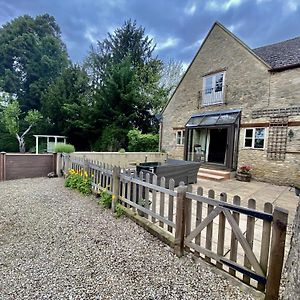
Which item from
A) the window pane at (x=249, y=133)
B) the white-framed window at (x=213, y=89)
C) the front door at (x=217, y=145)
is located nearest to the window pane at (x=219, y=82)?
the white-framed window at (x=213, y=89)

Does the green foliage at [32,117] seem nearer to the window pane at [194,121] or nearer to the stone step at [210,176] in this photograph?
the window pane at [194,121]

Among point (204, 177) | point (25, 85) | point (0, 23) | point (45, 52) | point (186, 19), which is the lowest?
point (204, 177)

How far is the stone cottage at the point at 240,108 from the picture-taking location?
8.67m

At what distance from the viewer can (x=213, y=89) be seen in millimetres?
11734

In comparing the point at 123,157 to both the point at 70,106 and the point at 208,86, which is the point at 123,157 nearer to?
the point at 208,86

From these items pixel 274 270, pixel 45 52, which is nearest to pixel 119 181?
pixel 274 270

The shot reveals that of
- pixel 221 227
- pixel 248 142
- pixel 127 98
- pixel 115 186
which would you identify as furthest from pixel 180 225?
pixel 127 98

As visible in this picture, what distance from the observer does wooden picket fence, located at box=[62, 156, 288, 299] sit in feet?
6.26

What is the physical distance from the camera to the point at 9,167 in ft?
25.8

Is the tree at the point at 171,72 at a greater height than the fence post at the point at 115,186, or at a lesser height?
greater

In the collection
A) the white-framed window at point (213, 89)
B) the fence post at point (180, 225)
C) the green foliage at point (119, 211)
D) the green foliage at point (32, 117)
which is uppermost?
the white-framed window at point (213, 89)

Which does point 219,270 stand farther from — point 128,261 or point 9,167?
point 9,167

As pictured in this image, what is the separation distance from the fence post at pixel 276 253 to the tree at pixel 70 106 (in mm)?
19353

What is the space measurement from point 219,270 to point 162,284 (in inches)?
29.5
